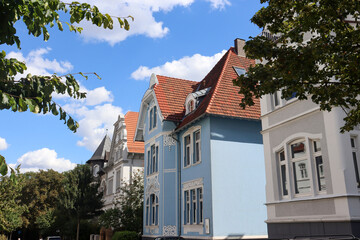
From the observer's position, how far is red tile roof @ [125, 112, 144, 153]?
36.6 metres

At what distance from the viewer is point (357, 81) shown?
7.87 metres

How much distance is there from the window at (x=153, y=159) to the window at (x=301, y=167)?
12403mm

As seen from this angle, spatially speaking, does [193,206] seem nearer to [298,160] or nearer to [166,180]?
[166,180]

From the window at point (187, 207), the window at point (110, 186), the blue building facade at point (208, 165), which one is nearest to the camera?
the blue building facade at point (208, 165)

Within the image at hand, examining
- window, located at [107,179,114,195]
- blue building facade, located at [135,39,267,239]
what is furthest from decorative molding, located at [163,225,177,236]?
window, located at [107,179,114,195]

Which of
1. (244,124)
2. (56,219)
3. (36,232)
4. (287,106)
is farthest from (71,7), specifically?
(36,232)

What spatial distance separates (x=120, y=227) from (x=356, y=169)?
68.1 feet

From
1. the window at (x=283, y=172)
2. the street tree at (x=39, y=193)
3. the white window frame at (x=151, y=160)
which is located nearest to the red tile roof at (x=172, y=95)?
the white window frame at (x=151, y=160)

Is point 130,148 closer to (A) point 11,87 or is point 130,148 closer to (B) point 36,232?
(A) point 11,87

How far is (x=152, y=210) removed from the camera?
24.5 metres

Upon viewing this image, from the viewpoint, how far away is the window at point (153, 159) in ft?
80.9

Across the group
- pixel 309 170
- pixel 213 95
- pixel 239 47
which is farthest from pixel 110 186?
pixel 309 170

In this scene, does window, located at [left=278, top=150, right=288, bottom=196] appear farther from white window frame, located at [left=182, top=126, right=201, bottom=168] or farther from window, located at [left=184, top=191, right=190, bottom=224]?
window, located at [left=184, top=191, right=190, bottom=224]

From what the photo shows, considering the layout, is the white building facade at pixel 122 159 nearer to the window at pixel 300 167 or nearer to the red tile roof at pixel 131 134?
the red tile roof at pixel 131 134
